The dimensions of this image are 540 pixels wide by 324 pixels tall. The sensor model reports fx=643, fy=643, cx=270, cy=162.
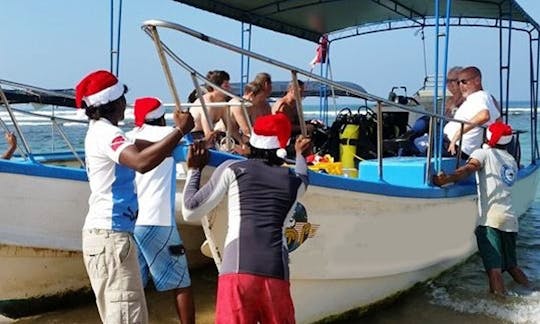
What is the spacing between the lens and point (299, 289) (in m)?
4.57

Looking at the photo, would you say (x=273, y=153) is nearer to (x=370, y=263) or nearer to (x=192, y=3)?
(x=370, y=263)

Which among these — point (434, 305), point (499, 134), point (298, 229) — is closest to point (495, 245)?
point (434, 305)

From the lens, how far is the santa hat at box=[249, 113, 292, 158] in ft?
10.8

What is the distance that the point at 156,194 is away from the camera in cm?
406

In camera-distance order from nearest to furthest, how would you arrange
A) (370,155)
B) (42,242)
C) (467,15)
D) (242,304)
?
(242,304), (42,242), (370,155), (467,15)

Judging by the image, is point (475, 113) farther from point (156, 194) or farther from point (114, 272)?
point (114, 272)

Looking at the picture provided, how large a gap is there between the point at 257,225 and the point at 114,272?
2.58 feet

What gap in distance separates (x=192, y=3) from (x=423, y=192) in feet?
12.3

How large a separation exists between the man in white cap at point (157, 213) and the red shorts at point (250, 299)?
0.94 m

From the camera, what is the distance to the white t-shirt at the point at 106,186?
326cm

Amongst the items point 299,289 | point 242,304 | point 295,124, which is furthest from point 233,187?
point 295,124

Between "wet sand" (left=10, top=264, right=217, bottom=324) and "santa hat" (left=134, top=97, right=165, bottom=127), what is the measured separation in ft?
6.58

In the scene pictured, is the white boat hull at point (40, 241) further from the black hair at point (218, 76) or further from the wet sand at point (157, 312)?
the black hair at point (218, 76)

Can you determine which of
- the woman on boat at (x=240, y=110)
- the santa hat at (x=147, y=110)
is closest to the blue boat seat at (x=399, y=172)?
the woman on boat at (x=240, y=110)
